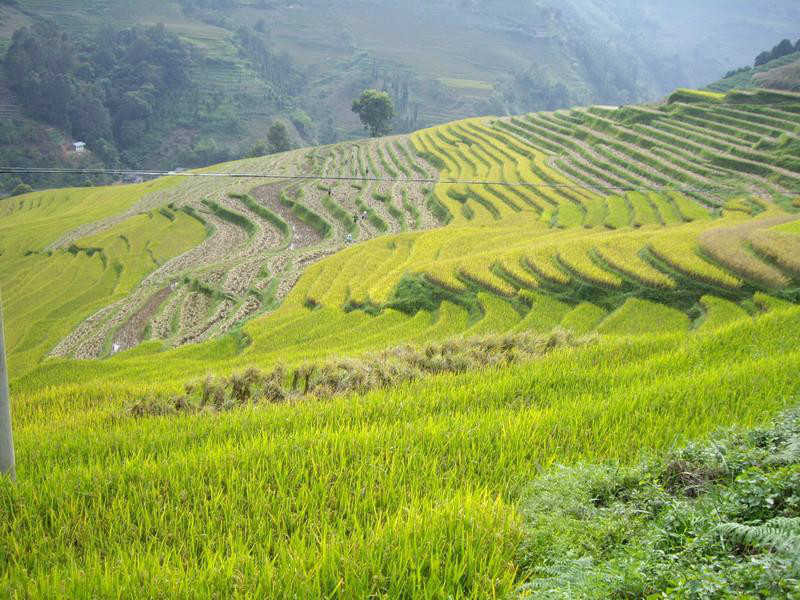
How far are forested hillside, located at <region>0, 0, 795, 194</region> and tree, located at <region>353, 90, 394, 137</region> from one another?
16.5 m

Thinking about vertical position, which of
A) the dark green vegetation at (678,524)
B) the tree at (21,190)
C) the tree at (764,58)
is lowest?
the tree at (21,190)

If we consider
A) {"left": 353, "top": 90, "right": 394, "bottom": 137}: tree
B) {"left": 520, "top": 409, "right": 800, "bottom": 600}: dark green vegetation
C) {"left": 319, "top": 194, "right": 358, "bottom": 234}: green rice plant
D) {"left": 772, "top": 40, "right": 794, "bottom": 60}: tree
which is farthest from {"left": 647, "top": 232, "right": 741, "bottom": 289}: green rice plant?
{"left": 772, "top": 40, "right": 794, "bottom": 60}: tree

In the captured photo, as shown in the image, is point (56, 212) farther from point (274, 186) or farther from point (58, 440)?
point (58, 440)

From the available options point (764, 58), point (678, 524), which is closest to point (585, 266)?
point (678, 524)

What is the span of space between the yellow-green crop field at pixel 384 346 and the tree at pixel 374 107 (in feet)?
95.4

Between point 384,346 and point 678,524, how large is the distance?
754 cm

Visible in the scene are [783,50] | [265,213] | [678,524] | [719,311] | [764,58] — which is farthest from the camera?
[764,58]

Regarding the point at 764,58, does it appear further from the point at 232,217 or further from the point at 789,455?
the point at 789,455

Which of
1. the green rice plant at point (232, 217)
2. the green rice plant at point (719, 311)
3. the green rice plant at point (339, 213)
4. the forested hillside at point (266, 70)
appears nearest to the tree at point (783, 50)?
the forested hillside at point (266, 70)

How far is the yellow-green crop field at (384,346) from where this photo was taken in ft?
7.37

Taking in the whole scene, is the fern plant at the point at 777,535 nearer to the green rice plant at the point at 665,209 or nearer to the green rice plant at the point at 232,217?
the green rice plant at the point at 665,209

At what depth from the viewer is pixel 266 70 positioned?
11206cm

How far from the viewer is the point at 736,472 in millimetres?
2594

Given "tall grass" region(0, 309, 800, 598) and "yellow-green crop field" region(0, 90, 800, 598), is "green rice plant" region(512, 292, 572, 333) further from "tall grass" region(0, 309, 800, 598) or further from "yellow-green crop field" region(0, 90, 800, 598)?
"tall grass" region(0, 309, 800, 598)
